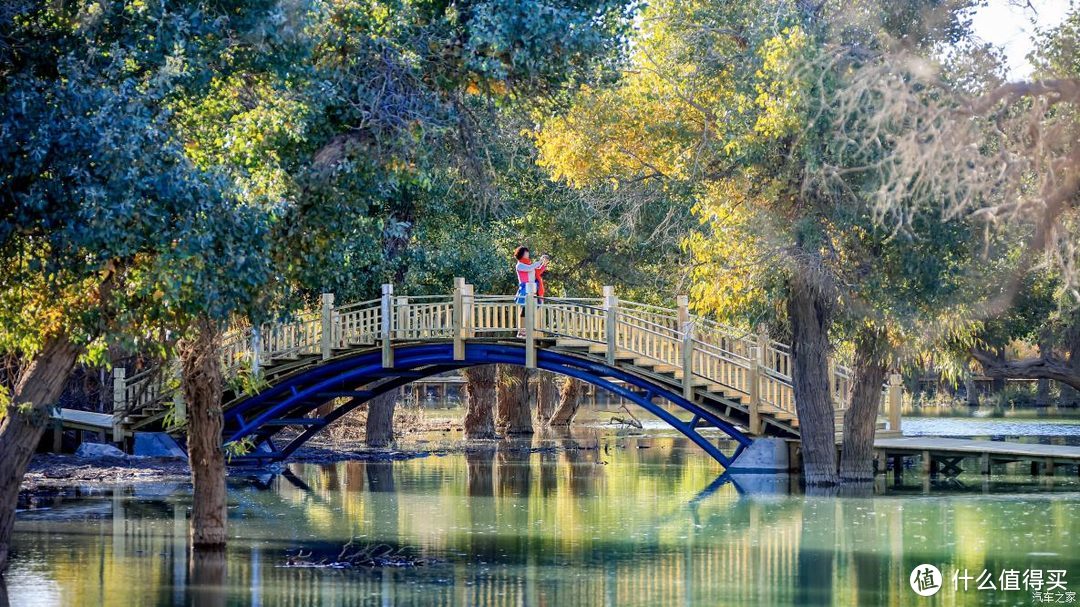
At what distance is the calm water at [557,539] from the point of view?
1329 centimetres

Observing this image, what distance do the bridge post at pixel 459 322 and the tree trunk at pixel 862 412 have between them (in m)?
6.20

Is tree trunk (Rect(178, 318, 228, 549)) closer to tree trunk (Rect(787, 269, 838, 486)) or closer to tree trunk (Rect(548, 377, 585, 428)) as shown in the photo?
tree trunk (Rect(787, 269, 838, 486))

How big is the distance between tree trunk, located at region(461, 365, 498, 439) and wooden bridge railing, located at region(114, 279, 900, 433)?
11714 mm

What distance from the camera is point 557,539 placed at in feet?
56.6

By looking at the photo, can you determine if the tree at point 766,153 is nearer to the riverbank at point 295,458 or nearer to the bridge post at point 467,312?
the bridge post at point 467,312

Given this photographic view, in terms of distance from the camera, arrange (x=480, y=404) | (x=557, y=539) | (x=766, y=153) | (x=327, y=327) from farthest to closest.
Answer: (x=480, y=404)
(x=327, y=327)
(x=766, y=153)
(x=557, y=539)

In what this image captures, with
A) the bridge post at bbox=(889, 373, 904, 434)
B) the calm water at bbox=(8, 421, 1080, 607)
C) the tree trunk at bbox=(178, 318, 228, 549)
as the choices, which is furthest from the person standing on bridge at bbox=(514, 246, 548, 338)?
the tree trunk at bbox=(178, 318, 228, 549)

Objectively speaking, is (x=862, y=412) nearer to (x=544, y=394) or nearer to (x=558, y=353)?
(x=558, y=353)

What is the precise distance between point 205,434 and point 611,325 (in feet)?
32.1

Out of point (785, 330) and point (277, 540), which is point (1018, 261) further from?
point (277, 540)

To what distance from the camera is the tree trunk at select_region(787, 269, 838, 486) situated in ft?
73.4

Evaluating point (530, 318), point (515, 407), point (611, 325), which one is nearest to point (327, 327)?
point (530, 318)

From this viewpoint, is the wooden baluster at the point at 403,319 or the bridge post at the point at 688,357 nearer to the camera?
the bridge post at the point at 688,357

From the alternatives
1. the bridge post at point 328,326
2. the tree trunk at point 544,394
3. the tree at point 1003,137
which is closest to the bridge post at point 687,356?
the bridge post at point 328,326
